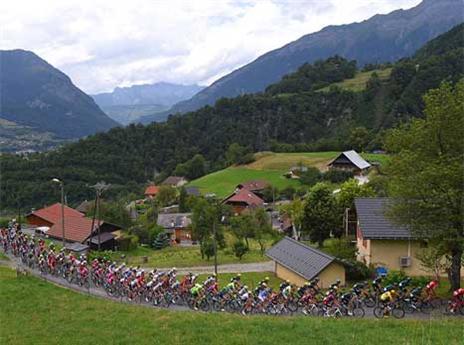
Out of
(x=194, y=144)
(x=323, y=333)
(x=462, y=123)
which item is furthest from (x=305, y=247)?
(x=194, y=144)

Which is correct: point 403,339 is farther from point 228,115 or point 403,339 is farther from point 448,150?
point 228,115

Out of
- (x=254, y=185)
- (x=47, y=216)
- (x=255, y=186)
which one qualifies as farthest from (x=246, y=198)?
(x=47, y=216)

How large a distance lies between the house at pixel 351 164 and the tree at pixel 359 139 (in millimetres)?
22277

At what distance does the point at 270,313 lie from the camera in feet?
68.2

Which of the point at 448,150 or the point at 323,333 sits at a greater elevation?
the point at 448,150

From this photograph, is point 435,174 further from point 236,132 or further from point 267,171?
point 236,132

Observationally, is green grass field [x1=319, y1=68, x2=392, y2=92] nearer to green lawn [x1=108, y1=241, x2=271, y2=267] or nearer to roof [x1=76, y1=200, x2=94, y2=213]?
roof [x1=76, y1=200, x2=94, y2=213]

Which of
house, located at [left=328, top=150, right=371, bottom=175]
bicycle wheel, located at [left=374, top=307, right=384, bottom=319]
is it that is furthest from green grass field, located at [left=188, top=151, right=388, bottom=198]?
bicycle wheel, located at [left=374, top=307, right=384, bottom=319]

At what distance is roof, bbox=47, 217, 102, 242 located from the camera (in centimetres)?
4816

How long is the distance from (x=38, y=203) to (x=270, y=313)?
94292mm

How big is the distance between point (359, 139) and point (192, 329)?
11607cm

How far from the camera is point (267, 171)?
11538 centimetres

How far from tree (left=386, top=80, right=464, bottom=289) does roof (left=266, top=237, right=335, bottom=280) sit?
5237mm

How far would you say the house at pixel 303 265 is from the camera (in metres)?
28.2
